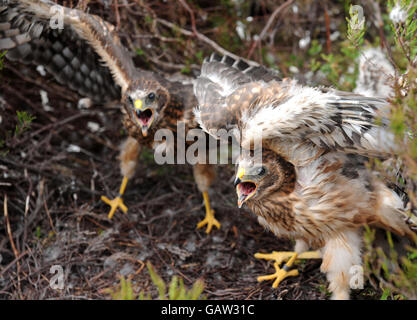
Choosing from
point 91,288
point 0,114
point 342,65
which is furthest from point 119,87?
point 342,65

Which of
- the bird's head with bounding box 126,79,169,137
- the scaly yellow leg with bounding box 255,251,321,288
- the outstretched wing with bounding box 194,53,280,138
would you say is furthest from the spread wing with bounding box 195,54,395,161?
the scaly yellow leg with bounding box 255,251,321,288

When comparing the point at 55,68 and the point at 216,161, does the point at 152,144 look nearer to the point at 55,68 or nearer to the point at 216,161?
the point at 216,161

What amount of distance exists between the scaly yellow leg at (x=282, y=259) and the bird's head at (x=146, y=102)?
4.13 feet

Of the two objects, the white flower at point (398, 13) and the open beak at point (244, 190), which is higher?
the white flower at point (398, 13)

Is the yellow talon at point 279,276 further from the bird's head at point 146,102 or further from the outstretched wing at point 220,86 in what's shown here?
the bird's head at point 146,102

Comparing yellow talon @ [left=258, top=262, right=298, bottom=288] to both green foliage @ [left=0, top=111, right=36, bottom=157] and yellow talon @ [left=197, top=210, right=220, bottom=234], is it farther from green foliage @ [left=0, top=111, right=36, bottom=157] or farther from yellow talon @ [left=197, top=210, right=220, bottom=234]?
green foliage @ [left=0, top=111, right=36, bottom=157]

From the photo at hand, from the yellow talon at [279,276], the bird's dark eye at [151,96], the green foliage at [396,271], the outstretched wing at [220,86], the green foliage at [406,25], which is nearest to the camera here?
the green foliage at [396,271]

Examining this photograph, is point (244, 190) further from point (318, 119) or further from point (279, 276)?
point (279, 276)

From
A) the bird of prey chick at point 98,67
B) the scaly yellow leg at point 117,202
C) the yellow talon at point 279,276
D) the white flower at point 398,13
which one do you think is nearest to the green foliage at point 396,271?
the yellow talon at point 279,276

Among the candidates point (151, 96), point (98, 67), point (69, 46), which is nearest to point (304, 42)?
point (151, 96)

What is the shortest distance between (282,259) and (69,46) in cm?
233

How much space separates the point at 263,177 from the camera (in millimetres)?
2193

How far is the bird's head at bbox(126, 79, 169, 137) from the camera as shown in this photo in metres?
2.98

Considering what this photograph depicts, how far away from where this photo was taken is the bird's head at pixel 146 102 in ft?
9.79
